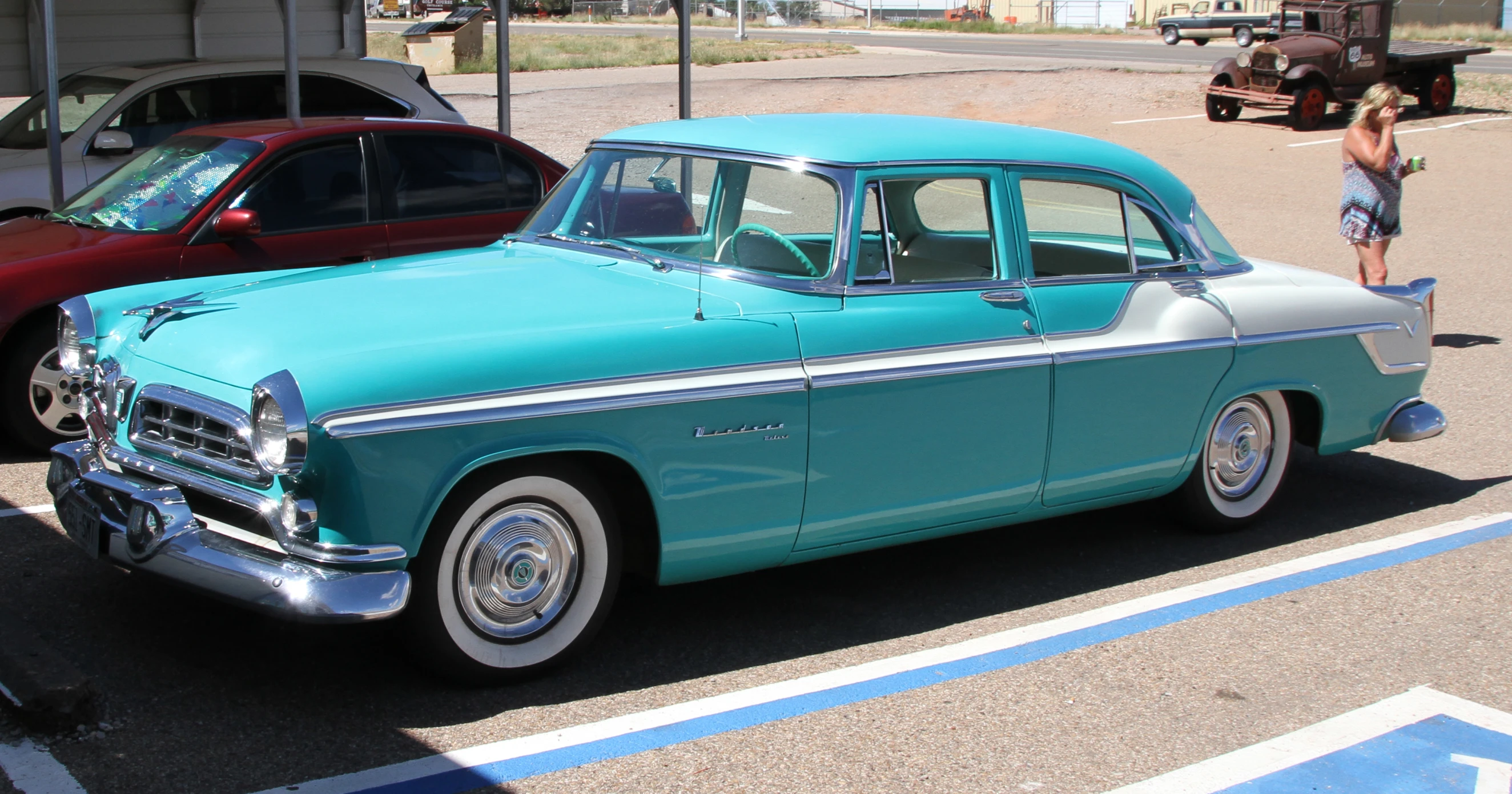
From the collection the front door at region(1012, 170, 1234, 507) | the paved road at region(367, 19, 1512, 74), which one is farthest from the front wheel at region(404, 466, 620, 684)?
the paved road at region(367, 19, 1512, 74)

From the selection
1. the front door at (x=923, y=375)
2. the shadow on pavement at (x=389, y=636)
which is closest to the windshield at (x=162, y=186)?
the shadow on pavement at (x=389, y=636)

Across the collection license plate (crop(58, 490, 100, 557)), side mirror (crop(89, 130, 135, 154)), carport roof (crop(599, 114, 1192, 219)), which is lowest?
license plate (crop(58, 490, 100, 557))

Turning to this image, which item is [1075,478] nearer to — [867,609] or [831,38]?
[867,609]

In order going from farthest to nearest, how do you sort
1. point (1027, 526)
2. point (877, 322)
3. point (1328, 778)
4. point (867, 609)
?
point (1027, 526) → point (867, 609) → point (877, 322) → point (1328, 778)

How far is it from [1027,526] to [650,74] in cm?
2578

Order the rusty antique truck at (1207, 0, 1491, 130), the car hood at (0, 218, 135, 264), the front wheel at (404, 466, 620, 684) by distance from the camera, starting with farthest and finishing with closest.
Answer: the rusty antique truck at (1207, 0, 1491, 130), the car hood at (0, 218, 135, 264), the front wheel at (404, 466, 620, 684)

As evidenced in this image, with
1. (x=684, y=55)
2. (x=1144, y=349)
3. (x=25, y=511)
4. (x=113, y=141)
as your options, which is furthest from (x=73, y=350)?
(x=684, y=55)

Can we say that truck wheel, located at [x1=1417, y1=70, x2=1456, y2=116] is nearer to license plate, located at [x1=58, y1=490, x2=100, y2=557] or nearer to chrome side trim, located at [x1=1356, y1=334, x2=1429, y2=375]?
chrome side trim, located at [x1=1356, y1=334, x2=1429, y2=375]

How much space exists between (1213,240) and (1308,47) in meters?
17.9

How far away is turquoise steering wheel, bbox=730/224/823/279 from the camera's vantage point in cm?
459

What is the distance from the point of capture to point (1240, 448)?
5.66 m

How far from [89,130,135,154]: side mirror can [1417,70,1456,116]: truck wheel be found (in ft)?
69.5

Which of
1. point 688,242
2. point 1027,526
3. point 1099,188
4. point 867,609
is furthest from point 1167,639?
point 688,242

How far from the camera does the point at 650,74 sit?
3031cm
